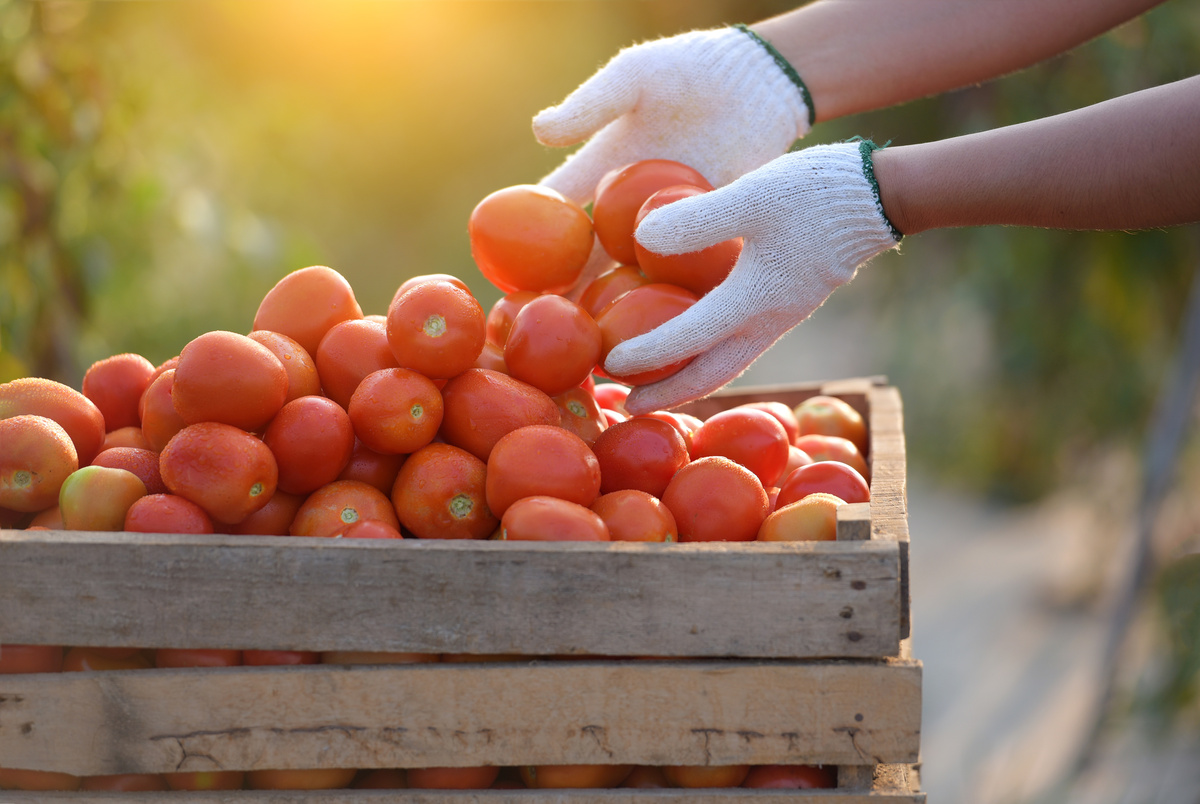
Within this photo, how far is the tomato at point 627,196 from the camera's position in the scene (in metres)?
1.72

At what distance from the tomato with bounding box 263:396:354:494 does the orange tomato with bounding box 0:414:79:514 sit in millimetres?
271

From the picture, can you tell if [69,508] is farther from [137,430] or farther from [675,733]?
[675,733]

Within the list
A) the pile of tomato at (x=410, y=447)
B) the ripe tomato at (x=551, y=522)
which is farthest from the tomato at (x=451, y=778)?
the ripe tomato at (x=551, y=522)

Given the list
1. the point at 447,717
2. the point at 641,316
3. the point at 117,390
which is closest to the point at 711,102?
the point at 641,316

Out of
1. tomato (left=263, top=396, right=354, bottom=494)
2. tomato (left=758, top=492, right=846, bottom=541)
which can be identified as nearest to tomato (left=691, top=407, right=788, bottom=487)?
tomato (left=758, top=492, right=846, bottom=541)

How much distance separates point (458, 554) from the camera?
1150mm

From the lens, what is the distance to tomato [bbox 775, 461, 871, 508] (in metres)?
1.46

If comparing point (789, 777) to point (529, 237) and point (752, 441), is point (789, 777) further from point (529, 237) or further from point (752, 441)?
point (529, 237)

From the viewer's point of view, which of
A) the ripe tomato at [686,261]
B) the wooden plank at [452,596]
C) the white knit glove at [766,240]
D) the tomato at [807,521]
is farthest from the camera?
the ripe tomato at [686,261]

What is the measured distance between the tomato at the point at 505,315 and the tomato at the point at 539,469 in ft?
1.10

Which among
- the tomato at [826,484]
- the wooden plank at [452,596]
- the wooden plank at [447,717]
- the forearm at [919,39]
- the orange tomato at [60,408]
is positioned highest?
the forearm at [919,39]

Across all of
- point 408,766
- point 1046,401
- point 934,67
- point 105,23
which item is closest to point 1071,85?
point 1046,401

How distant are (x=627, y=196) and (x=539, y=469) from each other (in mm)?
639

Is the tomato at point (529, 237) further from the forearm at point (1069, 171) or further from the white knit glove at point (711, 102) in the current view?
the forearm at point (1069, 171)
